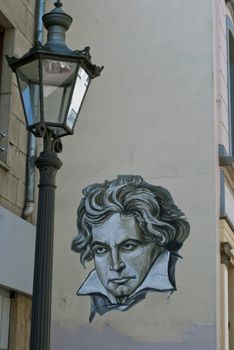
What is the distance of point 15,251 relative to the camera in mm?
9383

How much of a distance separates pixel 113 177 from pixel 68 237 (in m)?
1.03

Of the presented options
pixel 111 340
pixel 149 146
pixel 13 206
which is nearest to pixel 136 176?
pixel 149 146

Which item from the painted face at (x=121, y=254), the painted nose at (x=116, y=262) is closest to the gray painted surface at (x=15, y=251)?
the painted face at (x=121, y=254)

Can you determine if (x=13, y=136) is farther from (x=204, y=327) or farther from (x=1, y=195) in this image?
(x=204, y=327)

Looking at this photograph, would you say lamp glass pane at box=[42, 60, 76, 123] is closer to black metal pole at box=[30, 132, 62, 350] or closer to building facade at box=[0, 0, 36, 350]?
black metal pole at box=[30, 132, 62, 350]

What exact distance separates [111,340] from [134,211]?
172 centimetres

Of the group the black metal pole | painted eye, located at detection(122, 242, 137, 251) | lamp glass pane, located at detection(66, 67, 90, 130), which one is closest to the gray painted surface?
painted eye, located at detection(122, 242, 137, 251)

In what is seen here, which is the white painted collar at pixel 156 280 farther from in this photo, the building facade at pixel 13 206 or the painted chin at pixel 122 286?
the building facade at pixel 13 206

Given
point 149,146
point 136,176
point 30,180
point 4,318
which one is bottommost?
point 4,318

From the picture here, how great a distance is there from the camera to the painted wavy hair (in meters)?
10.0

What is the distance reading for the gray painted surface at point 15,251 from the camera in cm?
909

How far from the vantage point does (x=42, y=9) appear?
429 inches

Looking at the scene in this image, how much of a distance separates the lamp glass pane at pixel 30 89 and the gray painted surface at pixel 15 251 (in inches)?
131

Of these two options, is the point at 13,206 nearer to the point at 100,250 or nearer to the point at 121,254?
the point at 100,250
